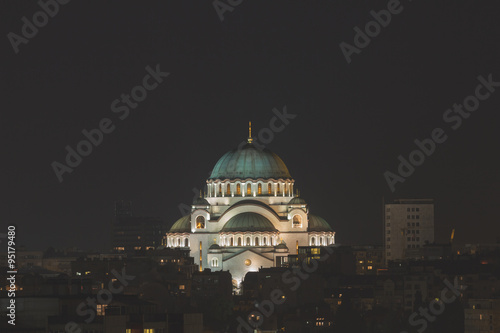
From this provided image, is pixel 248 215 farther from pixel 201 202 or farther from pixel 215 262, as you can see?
pixel 201 202

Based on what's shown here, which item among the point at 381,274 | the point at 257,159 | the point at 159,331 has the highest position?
the point at 257,159

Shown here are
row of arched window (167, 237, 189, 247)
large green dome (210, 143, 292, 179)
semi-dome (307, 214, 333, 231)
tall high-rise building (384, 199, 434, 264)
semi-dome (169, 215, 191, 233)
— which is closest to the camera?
semi-dome (307, 214, 333, 231)

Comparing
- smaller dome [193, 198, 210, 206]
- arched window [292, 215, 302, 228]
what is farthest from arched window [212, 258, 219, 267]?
arched window [292, 215, 302, 228]

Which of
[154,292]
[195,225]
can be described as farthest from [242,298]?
[195,225]

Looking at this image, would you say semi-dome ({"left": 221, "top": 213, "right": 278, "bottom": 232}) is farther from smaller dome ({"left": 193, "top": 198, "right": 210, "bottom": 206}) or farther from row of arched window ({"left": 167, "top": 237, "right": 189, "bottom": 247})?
row of arched window ({"left": 167, "top": 237, "right": 189, "bottom": 247})

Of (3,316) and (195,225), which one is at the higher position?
(195,225)

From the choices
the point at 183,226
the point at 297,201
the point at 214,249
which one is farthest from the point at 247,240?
the point at 183,226

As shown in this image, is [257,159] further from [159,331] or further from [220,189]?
[159,331]
